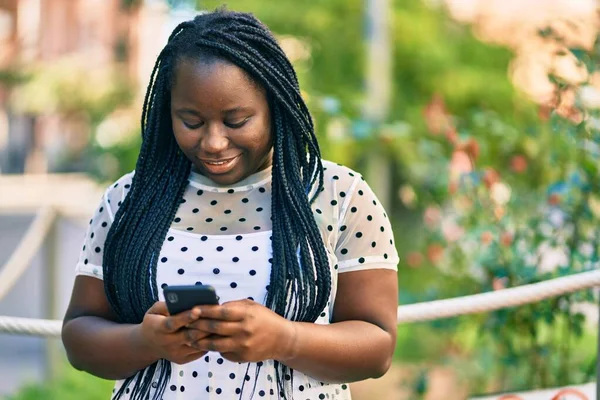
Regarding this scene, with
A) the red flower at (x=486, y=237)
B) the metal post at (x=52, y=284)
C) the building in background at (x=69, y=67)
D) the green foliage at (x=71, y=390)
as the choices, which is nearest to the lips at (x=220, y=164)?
the building in background at (x=69, y=67)

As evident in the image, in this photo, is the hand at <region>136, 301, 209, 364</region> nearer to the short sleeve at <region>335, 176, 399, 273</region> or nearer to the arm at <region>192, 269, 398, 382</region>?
the arm at <region>192, 269, 398, 382</region>

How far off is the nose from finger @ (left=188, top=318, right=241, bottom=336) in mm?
335

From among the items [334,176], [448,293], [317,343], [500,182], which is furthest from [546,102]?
[317,343]

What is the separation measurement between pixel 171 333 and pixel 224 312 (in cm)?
11

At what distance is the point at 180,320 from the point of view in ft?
5.07

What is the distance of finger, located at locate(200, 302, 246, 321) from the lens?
152cm

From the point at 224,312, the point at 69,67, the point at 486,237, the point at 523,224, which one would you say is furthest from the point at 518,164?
the point at 69,67

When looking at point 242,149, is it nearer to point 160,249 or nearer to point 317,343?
point 160,249

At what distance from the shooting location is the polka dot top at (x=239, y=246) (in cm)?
174

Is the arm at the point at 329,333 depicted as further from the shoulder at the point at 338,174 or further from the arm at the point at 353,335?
the shoulder at the point at 338,174

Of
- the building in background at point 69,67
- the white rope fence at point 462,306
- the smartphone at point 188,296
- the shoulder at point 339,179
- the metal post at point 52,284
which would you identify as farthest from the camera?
the building in background at point 69,67

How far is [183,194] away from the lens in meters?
1.87

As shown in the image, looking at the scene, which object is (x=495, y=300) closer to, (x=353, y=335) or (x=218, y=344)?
(x=353, y=335)

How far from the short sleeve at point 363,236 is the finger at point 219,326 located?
33 centimetres
